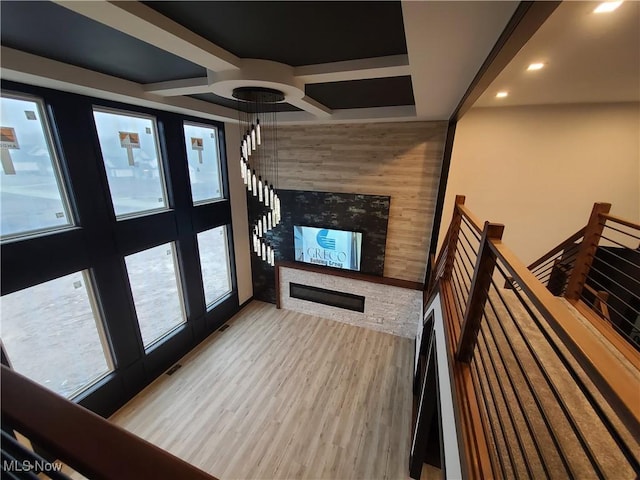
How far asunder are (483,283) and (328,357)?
3.65 m

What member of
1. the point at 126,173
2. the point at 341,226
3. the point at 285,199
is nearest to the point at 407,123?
the point at 341,226

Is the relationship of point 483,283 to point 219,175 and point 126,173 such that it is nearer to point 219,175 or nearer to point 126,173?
point 126,173

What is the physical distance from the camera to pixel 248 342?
5.01 meters

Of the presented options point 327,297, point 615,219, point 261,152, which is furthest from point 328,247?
point 615,219

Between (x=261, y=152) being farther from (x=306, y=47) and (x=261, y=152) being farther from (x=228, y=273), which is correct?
(x=306, y=47)

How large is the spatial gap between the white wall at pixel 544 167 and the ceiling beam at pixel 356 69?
2.53 metres

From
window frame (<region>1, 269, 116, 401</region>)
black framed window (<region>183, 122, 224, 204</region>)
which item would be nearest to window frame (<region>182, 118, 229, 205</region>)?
black framed window (<region>183, 122, 224, 204</region>)

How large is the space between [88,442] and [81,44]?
8.92 ft

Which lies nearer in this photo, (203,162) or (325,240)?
(203,162)

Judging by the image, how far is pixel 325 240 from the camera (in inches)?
209

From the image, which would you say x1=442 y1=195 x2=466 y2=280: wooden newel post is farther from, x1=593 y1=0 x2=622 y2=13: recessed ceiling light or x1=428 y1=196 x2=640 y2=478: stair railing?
x1=593 y1=0 x2=622 y2=13: recessed ceiling light

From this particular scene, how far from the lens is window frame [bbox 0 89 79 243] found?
250 cm

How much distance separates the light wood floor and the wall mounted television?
4.76 ft

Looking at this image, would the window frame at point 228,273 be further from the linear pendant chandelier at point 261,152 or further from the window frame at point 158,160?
the window frame at point 158,160
